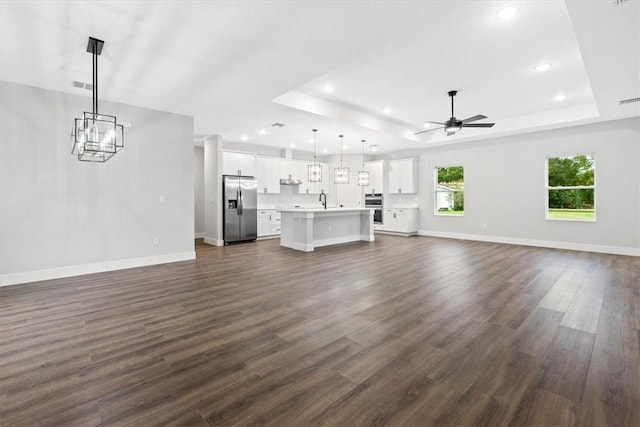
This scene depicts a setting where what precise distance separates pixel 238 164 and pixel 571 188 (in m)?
8.34

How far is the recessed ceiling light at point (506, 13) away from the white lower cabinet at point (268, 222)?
713 cm

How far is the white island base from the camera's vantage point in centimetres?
661

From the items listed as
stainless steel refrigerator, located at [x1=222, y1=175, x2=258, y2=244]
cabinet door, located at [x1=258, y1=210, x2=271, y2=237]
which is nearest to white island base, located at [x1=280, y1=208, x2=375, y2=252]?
stainless steel refrigerator, located at [x1=222, y1=175, x2=258, y2=244]

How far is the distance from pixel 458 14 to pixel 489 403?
344 cm

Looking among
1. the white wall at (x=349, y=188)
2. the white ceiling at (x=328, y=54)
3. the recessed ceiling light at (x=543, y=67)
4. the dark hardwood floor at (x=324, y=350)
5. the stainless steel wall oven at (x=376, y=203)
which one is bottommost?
the dark hardwood floor at (x=324, y=350)

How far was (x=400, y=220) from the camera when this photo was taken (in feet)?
30.9

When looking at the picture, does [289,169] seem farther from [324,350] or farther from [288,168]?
[324,350]

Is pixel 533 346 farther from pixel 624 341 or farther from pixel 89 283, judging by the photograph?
pixel 89 283

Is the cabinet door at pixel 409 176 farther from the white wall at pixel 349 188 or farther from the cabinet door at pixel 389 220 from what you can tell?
the white wall at pixel 349 188

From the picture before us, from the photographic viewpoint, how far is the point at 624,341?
2.33 m

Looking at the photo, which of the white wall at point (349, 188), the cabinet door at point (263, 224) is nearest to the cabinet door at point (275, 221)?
the cabinet door at point (263, 224)

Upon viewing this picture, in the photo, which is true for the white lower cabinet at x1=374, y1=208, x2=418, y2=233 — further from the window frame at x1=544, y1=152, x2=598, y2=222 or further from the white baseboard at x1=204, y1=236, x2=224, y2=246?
the white baseboard at x1=204, y1=236, x2=224, y2=246

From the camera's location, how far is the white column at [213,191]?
7676 millimetres

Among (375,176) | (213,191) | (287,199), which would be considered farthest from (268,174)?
(375,176)
